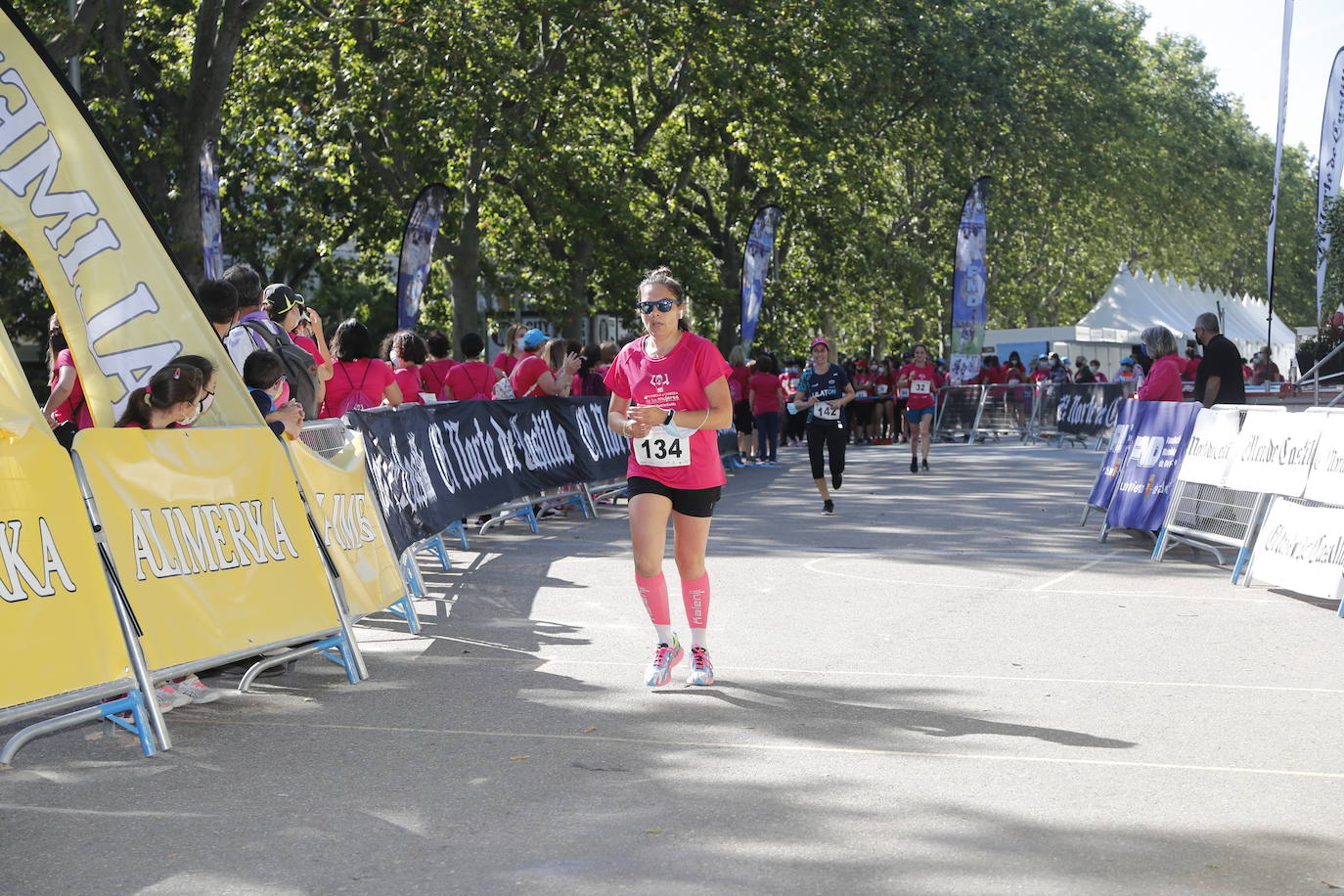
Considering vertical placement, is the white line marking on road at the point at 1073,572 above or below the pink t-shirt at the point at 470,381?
below

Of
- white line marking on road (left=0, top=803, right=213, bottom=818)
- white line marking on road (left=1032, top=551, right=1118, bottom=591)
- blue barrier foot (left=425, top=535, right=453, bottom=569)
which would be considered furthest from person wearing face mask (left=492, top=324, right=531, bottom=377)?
white line marking on road (left=0, top=803, right=213, bottom=818)

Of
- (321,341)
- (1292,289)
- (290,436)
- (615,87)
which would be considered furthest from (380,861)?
(1292,289)

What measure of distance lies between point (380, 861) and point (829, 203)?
111ft

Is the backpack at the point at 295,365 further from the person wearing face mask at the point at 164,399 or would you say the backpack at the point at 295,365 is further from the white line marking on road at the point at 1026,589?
the white line marking on road at the point at 1026,589

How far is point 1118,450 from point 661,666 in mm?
8217

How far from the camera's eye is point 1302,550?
10.4m

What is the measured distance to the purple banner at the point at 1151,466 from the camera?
515 inches

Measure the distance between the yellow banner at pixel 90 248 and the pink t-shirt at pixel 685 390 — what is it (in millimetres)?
1974

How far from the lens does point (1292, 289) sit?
289 feet

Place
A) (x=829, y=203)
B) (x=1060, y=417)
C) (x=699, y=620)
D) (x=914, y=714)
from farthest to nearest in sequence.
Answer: (x=829, y=203), (x=1060, y=417), (x=699, y=620), (x=914, y=714)

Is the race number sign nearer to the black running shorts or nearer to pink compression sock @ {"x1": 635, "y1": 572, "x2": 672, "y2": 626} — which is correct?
the black running shorts

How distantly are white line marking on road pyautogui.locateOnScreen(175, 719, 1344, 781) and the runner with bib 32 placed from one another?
1109 mm

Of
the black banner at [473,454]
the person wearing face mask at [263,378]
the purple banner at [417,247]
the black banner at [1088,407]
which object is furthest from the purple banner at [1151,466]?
the black banner at [1088,407]

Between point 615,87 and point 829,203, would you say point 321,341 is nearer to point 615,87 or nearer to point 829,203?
point 615,87
